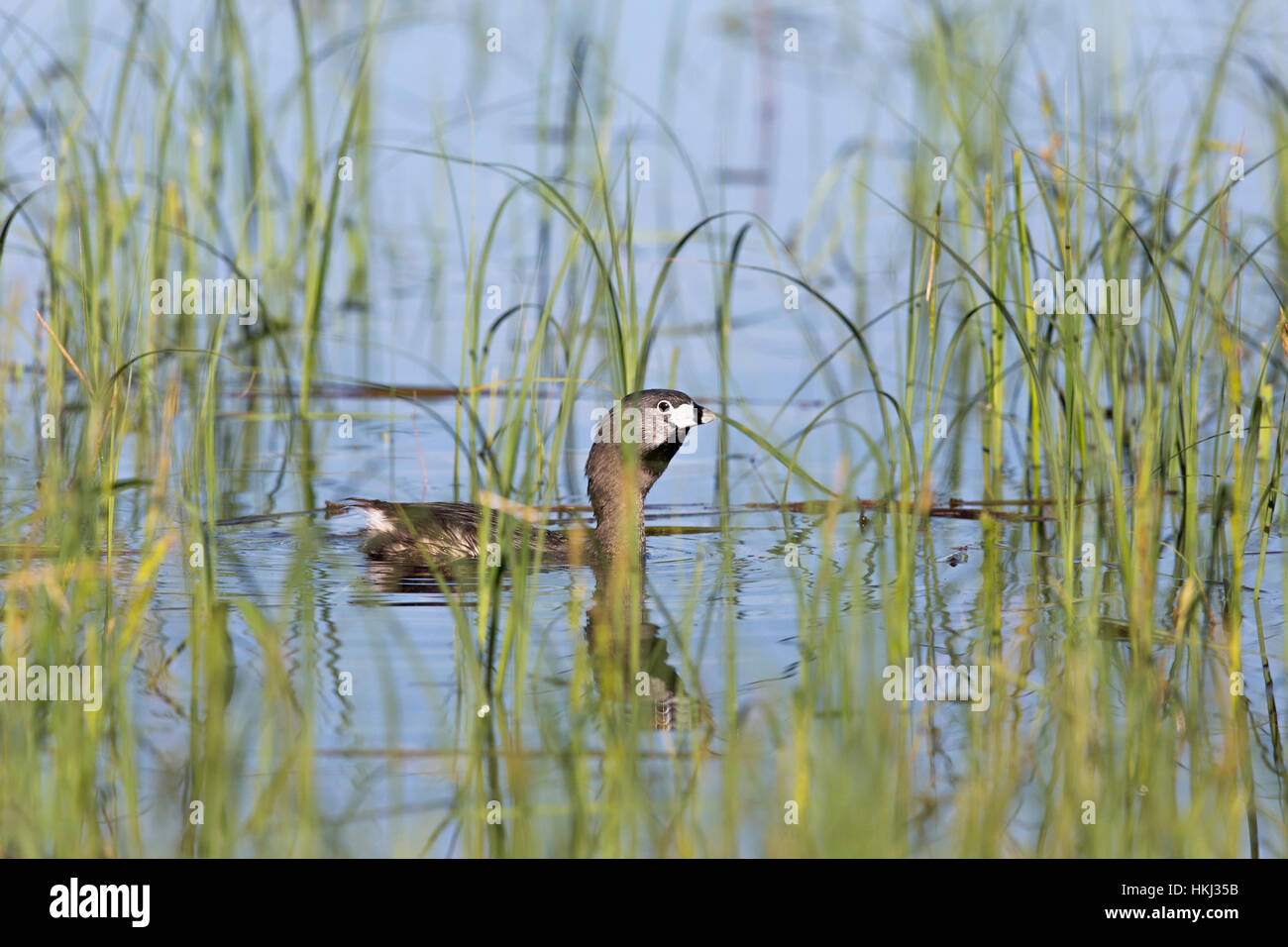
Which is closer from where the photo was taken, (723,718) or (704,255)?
(723,718)

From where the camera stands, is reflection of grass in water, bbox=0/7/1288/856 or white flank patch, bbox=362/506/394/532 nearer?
reflection of grass in water, bbox=0/7/1288/856

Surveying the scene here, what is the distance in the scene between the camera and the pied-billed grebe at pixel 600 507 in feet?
22.0

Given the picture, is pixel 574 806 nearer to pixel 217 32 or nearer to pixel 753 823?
pixel 753 823

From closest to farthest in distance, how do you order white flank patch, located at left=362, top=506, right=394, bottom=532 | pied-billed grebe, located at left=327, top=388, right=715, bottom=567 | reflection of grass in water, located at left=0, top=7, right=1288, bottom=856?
reflection of grass in water, located at left=0, top=7, right=1288, bottom=856, pied-billed grebe, located at left=327, top=388, right=715, bottom=567, white flank patch, located at left=362, top=506, right=394, bottom=532

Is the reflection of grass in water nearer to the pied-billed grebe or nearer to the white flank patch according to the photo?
→ the pied-billed grebe

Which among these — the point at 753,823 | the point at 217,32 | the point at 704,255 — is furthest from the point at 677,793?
the point at 704,255

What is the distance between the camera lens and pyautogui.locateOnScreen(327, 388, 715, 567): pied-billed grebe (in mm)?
6719

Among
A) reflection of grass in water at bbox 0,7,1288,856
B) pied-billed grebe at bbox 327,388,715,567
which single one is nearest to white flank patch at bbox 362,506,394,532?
pied-billed grebe at bbox 327,388,715,567

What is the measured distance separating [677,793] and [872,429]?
5.27m

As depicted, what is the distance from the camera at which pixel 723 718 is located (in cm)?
452

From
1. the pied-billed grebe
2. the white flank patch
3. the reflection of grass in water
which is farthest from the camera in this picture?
the white flank patch

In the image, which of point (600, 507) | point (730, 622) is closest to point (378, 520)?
point (600, 507)
